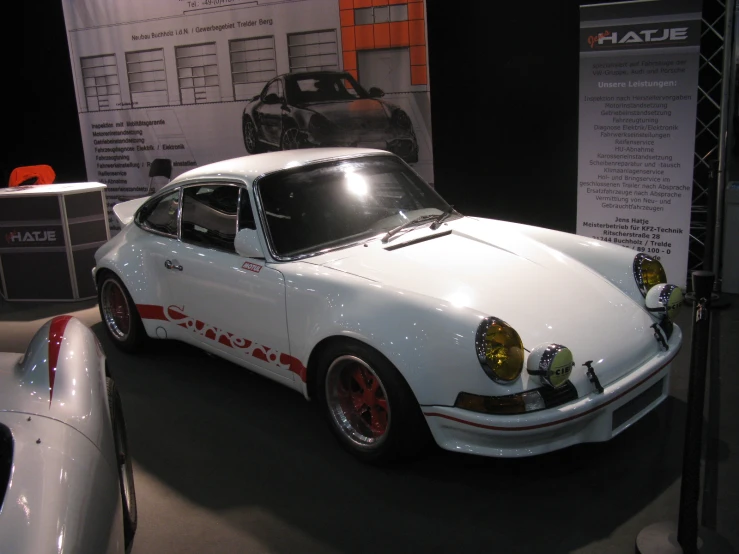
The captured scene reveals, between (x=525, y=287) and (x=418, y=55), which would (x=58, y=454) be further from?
(x=418, y=55)

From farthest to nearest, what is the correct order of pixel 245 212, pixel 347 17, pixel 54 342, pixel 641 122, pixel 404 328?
pixel 347 17 → pixel 641 122 → pixel 245 212 → pixel 404 328 → pixel 54 342

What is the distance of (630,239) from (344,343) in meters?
3.20

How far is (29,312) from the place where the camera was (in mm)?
5980

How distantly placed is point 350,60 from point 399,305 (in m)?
4.08

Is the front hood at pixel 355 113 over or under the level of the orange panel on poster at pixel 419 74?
under

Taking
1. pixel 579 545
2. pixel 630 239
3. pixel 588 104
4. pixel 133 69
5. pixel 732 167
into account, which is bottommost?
pixel 579 545

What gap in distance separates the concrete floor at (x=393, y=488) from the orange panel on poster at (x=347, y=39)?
12.2 ft

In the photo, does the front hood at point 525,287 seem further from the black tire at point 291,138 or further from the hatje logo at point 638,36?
the black tire at point 291,138

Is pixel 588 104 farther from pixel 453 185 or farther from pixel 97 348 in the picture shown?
pixel 97 348

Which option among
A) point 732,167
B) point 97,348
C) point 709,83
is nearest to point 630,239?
point 732,167

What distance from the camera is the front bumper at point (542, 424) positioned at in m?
2.55

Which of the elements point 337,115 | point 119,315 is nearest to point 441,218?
point 119,315

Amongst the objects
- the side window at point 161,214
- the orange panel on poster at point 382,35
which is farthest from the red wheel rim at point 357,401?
the orange panel on poster at point 382,35

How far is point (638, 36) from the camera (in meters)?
4.93
